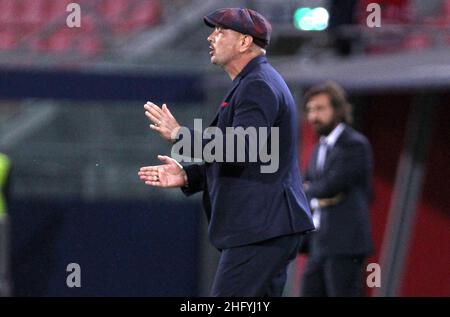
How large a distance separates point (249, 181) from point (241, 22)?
0.64 m

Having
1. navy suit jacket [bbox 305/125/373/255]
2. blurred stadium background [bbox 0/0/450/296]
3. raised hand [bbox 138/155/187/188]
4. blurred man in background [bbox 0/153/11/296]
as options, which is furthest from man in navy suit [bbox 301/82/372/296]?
blurred man in background [bbox 0/153/11/296]

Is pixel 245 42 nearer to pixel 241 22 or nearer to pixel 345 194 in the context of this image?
pixel 241 22

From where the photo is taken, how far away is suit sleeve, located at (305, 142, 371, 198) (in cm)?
759

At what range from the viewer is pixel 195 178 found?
211 inches

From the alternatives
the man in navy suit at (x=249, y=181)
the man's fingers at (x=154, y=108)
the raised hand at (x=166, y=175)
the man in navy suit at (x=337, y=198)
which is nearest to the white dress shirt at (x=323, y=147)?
the man in navy suit at (x=337, y=198)

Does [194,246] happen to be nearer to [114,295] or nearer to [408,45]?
[114,295]

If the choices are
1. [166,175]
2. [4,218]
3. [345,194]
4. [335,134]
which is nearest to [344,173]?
[345,194]

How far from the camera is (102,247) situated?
1161cm

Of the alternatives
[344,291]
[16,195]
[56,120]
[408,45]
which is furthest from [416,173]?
[56,120]

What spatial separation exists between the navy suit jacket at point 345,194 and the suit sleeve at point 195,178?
7.53 ft

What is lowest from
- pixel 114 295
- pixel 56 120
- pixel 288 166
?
pixel 114 295

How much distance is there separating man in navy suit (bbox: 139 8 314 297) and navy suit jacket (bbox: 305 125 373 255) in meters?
2.25
